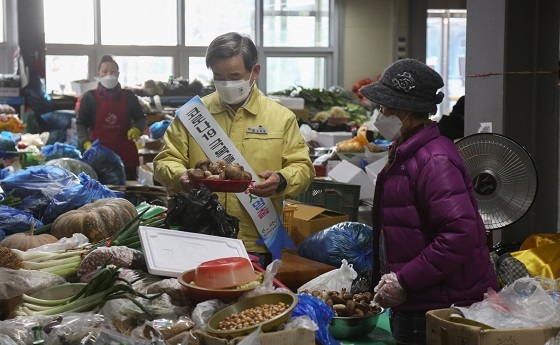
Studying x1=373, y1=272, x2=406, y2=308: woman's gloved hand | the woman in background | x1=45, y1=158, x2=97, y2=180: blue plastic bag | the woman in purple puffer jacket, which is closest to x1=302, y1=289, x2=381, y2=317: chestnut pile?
the woman in purple puffer jacket

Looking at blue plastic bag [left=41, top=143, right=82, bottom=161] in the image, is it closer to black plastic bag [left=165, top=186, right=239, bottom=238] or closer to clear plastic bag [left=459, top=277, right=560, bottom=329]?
black plastic bag [left=165, top=186, right=239, bottom=238]

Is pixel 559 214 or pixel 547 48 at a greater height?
pixel 547 48

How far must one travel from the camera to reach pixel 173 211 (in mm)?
3678

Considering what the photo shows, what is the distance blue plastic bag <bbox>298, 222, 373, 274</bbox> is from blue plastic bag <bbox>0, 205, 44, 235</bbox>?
1795mm

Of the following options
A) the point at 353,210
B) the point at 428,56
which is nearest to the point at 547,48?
the point at 353,210

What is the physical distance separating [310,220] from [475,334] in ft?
9.73

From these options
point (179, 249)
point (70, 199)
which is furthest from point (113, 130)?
point (179, 249)

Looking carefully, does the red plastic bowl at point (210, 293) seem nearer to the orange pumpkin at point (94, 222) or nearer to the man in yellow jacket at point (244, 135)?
the man in yellow jacket at point (244, 135)

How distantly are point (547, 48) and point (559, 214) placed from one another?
4.11 feet

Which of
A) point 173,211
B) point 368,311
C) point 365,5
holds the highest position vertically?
point 365,5

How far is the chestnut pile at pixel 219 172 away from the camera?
3.75 meters

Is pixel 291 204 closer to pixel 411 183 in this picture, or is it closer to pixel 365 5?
pixel 411 183

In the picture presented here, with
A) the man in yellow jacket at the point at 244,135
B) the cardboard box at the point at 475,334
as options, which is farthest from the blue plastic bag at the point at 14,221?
the cardboard box at the point at 475,334

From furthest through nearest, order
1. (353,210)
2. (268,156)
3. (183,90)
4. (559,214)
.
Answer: (183,90) → (353,210) → (559,214) → (268,156)
